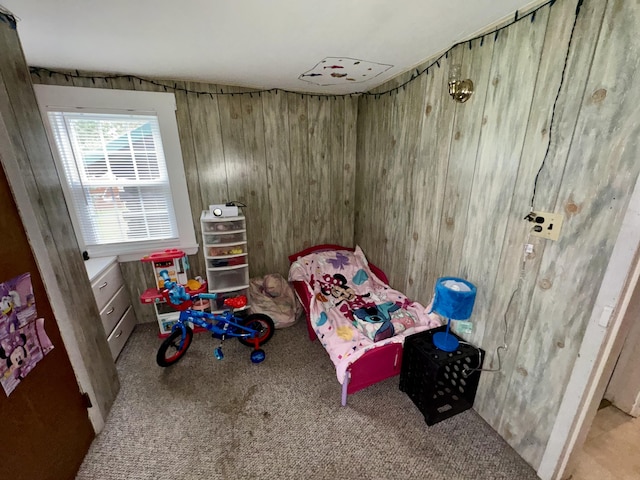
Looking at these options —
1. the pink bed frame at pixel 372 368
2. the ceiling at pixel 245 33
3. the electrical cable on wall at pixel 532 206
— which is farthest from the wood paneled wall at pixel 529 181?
the pink bed frame at pixel 372 368

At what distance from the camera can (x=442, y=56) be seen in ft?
5.72

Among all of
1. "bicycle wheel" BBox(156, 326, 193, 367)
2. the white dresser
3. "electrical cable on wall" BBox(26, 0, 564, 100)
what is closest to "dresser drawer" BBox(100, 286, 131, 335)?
the white dresser

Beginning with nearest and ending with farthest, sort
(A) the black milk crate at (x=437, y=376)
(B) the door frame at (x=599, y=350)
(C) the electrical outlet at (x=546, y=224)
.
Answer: (B) the door frame at (x=599, y=350) → (C) the electrical outlet at (x=546, y=224) → (A) the black milk crate at (x=437, y=376)

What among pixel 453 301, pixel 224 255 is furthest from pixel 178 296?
pixel 453 301

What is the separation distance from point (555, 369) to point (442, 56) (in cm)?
195

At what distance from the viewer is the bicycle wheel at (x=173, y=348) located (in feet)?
6.84

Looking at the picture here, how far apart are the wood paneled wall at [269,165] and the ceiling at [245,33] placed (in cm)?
40

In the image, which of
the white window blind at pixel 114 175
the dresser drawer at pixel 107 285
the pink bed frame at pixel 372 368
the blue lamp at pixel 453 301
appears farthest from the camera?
the white window blind at pixel 114 175

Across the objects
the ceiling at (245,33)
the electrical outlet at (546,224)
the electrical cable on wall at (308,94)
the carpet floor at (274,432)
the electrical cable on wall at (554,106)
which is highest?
the ceiling at (245,33)

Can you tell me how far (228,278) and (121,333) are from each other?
1.02m

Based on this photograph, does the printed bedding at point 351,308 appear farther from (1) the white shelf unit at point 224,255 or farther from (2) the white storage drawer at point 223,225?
(2) the white storage drawer at point 223,225

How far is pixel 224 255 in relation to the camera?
97.4 inches

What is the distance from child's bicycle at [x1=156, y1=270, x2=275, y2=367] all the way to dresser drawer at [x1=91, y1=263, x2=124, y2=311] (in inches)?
15.9

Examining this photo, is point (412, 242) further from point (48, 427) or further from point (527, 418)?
point (48, 427)
